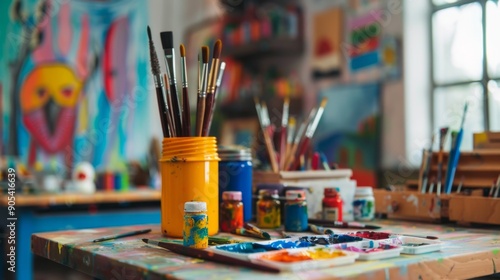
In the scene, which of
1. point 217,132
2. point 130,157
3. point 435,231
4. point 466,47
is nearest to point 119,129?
point 130,157

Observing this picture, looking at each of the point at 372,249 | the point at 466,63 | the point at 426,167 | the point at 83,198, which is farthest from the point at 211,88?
the point at 466,63

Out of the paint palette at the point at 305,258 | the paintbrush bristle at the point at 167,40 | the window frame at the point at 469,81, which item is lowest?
the paint palette at the point at 305,258

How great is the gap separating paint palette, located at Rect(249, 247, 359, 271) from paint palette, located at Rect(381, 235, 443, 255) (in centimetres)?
12

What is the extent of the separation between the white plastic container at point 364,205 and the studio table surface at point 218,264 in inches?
7.4

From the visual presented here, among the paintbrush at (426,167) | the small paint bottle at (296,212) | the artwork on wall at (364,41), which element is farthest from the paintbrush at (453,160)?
the artwork on wall at (364,41)

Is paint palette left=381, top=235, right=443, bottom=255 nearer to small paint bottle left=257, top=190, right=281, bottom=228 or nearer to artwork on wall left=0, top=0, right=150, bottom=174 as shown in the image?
small paint bottle left=257, top=190, right=281, bottom=228

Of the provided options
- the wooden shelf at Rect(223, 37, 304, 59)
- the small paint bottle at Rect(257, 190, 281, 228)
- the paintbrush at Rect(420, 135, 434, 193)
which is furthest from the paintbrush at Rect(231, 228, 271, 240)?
the wooden shelf at Rect(223, 37, 304, 59)

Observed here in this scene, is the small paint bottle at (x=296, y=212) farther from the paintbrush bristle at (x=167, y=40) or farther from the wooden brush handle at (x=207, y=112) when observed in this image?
the paintbrush bristle at (x=167, y=40)

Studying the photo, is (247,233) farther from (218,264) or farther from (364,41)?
(364,41)

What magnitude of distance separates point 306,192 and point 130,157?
2.65 m

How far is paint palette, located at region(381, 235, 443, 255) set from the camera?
955mm

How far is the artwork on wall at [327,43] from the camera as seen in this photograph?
3.86m

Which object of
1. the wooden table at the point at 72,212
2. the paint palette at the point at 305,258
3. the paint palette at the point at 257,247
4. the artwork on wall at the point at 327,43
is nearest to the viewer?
the paint palette at the point at 305,258

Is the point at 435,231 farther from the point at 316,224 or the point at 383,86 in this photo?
the point at 383,86
